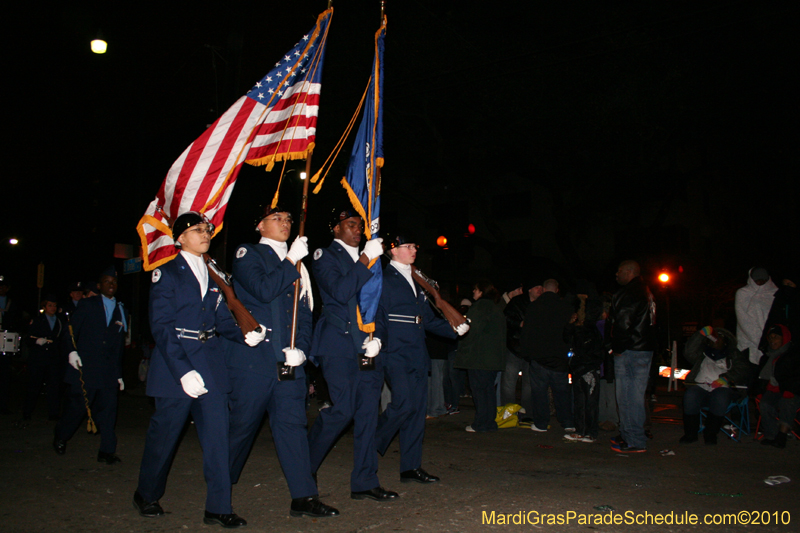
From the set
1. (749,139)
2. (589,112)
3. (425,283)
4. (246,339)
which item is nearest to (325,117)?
(589,112)

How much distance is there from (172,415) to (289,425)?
762 millimetres

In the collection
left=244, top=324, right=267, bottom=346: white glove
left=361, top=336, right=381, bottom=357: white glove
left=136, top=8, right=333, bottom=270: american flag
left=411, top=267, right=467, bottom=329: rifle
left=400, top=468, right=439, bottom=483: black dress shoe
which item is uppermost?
left=136, top=8, right=333, bottom=270: american flag

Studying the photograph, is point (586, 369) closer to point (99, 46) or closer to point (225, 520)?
point (225, 520)

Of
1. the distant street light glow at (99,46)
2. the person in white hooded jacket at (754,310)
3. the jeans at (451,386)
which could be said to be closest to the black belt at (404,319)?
the person in white hooded jacket at (754,310)

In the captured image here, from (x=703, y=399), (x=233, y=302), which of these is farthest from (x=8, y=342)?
(x=703, y=399)

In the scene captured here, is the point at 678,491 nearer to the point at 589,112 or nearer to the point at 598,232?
the point at 589,112

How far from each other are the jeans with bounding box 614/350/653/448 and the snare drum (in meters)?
8.31

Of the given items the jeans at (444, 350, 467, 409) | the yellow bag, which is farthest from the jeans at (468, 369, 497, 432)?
the jeans at (444, 350, 467, 409)

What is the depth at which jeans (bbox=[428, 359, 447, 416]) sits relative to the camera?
9578 mm

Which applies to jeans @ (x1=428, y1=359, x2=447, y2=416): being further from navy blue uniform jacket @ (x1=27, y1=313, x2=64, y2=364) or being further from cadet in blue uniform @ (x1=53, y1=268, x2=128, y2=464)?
navy blue uniform jacket @ (x1=27, y1=313, x2=64, y2=364)

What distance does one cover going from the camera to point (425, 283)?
5.87 m

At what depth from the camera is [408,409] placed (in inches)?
207

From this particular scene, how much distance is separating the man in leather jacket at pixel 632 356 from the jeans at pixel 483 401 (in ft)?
5.70

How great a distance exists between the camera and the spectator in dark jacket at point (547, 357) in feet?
26.7
